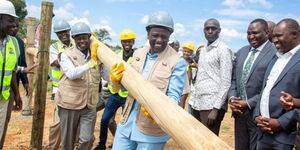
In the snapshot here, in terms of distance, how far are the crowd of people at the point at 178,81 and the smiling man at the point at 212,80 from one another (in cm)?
1

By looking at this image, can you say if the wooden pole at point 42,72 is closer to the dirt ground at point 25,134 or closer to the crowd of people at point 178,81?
the crowd of people at point 178,81

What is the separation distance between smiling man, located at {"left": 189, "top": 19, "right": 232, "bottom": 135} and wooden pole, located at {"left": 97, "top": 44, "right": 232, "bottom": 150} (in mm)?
1496

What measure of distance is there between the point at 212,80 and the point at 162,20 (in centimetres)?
155

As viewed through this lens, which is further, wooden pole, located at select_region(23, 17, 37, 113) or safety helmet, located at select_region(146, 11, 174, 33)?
wooden pole, located at select_region(23, 17, 37, 113)

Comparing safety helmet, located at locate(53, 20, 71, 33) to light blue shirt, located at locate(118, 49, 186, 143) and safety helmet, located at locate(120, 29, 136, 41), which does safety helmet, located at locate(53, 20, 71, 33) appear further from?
light blue shirt, located at locate(118, 49, 186, 143)

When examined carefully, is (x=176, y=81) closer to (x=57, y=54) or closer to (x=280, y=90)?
(x=280, y=90)

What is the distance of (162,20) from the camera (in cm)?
241

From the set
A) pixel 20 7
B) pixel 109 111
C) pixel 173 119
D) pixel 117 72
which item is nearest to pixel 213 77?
pixel 117 72

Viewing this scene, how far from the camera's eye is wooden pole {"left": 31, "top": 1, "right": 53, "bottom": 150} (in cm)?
428

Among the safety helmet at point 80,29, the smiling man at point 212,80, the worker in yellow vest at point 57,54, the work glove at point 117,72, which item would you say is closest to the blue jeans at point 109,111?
the worker in yellow vest at point 57,54

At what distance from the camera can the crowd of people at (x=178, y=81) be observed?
97.4 inches

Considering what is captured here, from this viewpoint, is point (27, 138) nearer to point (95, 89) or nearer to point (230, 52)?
point (95, 89)

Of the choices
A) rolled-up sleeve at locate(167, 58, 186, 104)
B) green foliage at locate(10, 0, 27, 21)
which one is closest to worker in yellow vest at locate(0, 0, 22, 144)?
rolled-up sleeve at locate(167, 58, 186, 104)

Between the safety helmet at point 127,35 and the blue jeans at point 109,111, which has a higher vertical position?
the safety helmet at point 127,35
